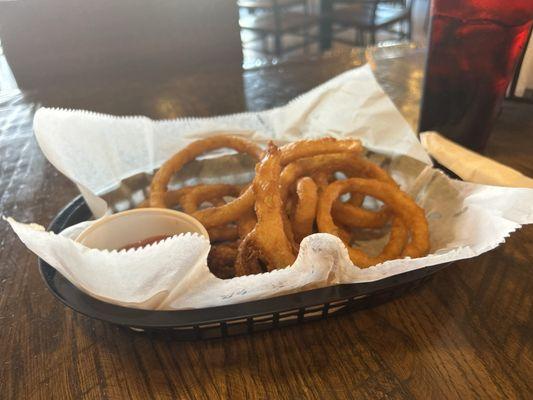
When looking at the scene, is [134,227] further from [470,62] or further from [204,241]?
[470,62]

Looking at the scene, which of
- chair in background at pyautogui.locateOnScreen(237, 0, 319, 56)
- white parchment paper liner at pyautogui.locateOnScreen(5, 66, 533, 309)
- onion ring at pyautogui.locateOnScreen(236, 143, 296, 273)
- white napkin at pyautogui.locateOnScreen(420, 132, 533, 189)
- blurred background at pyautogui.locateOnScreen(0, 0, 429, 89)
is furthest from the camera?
chair in background at pyautogui.locateOnScreen(237, 0, 319, 56)

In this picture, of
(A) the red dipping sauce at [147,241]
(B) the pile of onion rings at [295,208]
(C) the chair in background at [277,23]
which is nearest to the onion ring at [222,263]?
(B) the pile of onion rings at [295,208]

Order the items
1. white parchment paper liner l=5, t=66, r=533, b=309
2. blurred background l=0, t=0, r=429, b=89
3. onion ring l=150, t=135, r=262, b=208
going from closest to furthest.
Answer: white parchment paper liner l=5, t=66, r=533, b=309 → onion ring l=150, t=135, r=262, b=208 → blurred background l=0, t=0, r=429, b=89

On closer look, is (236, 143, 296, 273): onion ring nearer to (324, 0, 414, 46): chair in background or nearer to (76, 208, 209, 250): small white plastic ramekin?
(76, 208, 209, 250): small white plastic ramekin

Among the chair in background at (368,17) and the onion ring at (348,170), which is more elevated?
the onion ring at (348,170)

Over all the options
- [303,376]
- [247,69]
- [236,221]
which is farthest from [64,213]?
[247,69]

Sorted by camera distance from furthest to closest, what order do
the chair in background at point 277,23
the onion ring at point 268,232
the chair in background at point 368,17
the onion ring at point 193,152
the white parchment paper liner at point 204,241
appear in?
the chair in background at point 277,23 < the chair in background at point 368,17 < the onion ring at point 193,152 < the onion ring at point 268,232 < the white parchment paper liner at point 204,241

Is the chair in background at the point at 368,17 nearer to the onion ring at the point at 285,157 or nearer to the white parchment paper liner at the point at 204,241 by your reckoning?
the white parchment paper liner at the point at 204,241

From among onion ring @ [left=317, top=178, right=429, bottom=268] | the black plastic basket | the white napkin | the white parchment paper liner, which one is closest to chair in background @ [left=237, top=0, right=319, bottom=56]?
the white parchment paper liner
